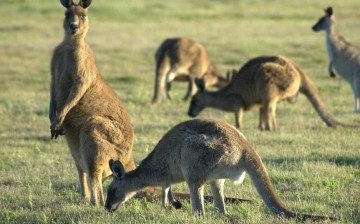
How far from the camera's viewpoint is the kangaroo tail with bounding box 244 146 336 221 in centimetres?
622

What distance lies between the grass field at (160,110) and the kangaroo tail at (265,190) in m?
0.29

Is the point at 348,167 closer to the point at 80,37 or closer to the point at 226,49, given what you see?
the point at 80,37

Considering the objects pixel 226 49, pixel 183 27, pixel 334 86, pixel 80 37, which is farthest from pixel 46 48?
pixel 80 37

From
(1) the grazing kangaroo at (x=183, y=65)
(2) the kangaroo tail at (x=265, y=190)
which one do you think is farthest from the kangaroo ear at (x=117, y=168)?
(1) the grazing kangaroo at (x=183, y=65)

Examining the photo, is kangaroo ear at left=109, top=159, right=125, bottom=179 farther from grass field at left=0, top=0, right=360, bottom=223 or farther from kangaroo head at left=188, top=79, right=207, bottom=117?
kangaroo head at left=188, top=79, right=207, bottom=117

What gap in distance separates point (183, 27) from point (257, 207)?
23.6m

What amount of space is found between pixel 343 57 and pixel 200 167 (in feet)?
33.5

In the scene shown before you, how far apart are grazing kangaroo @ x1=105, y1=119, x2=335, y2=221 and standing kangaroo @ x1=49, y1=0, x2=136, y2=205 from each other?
0.38 m

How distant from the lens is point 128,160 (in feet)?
25.3

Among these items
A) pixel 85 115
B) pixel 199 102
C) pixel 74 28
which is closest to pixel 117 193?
pixel 85 115

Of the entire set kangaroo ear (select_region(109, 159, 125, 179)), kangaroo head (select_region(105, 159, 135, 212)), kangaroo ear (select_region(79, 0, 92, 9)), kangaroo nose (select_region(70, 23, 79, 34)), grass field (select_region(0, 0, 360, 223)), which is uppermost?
kangaroo ear (select_region(79, 0, 92, 9))

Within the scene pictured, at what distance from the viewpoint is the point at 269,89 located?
12445mm

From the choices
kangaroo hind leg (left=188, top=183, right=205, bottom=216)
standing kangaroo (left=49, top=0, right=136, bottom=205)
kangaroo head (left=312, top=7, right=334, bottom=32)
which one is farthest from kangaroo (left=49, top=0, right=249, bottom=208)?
kangaroo head (left=312, top=7, right=334, bottom=32)

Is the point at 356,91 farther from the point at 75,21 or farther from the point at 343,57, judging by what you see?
the point at 75,21
